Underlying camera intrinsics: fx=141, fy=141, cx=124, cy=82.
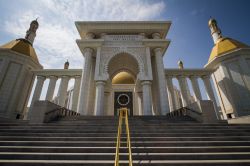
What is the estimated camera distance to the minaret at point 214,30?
72.1 ft

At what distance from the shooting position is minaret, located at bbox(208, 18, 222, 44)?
21975 mm

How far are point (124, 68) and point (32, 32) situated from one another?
15.8 m

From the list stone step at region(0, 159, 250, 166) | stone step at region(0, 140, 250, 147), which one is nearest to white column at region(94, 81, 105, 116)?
stone step at region(0, 140, 250, 147)

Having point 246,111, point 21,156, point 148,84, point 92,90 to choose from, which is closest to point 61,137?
point 21,156

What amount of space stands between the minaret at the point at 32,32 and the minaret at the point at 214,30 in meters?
28.4

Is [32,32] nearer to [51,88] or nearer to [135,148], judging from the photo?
[51,88]

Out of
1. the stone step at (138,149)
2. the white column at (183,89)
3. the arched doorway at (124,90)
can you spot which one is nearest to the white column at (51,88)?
the arched doorway at (124,90)

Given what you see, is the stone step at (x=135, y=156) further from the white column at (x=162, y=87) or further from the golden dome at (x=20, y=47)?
the golden dome at (x=20, y=47)

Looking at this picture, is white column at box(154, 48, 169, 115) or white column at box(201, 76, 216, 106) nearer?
white column at box(154, 48, 169, 115)

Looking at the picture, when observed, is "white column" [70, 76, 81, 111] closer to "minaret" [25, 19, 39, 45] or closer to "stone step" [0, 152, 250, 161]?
"stone step" [0, 152, 250, 161]

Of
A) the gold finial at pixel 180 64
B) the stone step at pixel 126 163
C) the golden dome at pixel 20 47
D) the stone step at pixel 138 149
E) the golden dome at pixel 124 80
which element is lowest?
the stone step at pixel 126 163

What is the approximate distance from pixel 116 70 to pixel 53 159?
15310 mm

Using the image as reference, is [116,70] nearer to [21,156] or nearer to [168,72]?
[168,72]

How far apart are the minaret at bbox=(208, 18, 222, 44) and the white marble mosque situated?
3.52 metres
